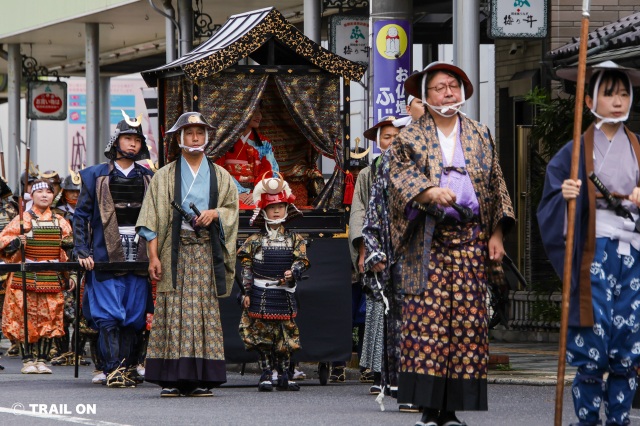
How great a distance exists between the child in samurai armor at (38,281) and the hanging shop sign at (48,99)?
1676cm

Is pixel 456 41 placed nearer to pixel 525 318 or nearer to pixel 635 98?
pixel 635 98

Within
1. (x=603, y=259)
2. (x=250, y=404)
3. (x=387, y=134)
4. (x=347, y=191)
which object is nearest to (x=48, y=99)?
(x=347, y=191)

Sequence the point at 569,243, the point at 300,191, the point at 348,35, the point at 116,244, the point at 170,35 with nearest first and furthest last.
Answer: the point at 569,243 < the point at 116,244 < the point at 300,191 < the point at 348,35 < the point at 170,35

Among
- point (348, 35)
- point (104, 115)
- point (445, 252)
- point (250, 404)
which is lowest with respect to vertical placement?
point (250, 404)

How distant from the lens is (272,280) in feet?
39.5

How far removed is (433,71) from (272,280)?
377cm

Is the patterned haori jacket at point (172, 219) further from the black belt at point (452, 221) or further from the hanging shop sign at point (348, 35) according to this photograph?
the hanging shop sign at point (348, 35)

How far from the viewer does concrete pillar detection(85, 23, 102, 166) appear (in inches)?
1116

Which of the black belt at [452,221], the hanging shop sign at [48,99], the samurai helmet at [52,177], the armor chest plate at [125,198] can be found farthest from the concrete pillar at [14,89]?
the black belt at [452,221]

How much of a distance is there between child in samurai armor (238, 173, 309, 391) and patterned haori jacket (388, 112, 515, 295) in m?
3.44

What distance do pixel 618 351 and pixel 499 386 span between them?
455 cm

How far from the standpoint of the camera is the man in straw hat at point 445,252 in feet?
27.3

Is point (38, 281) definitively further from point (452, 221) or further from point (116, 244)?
point (452, 221)

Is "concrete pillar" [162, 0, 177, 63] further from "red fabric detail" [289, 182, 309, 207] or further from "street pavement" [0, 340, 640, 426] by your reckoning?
"street pavement" [0, 340, 640, 426]
